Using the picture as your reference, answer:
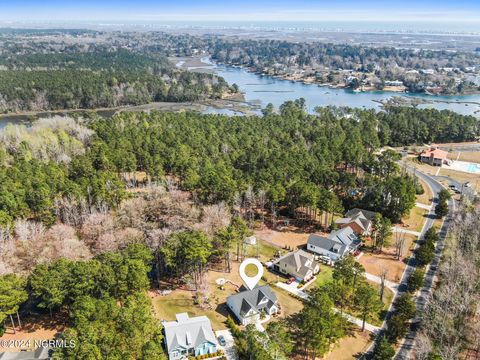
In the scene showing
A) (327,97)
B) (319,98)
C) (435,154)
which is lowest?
(435,154)

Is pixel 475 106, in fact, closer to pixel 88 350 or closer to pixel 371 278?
pixel 371 278

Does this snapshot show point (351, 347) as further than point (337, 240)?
No

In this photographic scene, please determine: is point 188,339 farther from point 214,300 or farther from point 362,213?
point 362,213

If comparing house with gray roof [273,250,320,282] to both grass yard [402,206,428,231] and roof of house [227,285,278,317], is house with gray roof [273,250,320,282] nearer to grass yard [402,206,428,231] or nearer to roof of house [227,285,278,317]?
roof of house [227,285,278,317]

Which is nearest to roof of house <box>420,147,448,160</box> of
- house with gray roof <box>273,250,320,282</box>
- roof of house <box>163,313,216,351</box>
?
house with gray roof <box>273,250,320,282</box>

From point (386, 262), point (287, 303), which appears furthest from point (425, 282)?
point (287, 303)

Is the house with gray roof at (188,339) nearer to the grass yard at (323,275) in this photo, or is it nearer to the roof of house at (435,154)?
the grass yard at (323,275)

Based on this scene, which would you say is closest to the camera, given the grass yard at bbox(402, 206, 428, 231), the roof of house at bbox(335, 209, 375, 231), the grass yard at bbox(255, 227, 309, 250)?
the grass yard at bbox(255, 227, 309, 250)

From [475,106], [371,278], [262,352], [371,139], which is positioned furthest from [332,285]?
[475,106]
